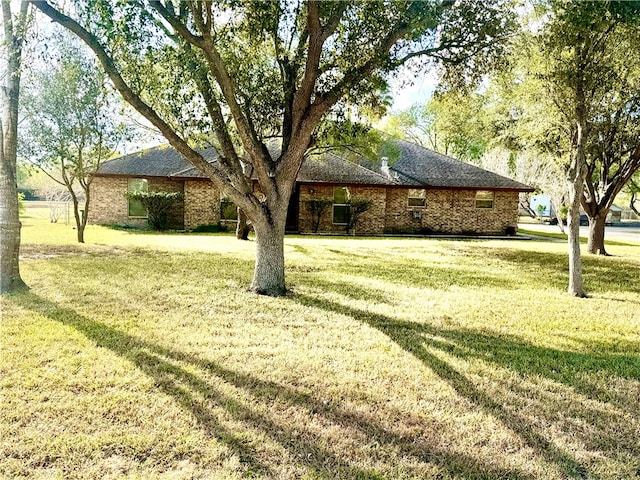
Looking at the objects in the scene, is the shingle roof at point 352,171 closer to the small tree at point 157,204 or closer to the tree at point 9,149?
the small tree at point 157,204

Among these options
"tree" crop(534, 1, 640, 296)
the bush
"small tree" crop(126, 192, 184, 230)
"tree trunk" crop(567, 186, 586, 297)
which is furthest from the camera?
the bush

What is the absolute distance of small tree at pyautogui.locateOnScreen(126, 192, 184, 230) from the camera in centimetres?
1961

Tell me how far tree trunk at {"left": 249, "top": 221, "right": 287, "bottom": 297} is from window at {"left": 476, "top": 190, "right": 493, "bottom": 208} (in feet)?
56.4

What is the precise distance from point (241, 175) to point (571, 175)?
20.1 ft

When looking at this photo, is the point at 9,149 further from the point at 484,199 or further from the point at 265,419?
the point at 484,199

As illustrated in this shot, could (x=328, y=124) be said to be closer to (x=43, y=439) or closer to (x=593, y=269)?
(x=593, y=269)

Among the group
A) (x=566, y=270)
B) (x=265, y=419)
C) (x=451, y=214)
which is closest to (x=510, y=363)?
(x=265, y=419)

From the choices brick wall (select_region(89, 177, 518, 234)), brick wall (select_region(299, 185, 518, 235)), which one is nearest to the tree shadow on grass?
brick wall (select_region(89, 177, 518, 234))

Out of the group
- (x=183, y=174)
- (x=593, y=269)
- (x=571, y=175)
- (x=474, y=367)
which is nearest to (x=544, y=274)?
(x=593, y=269)

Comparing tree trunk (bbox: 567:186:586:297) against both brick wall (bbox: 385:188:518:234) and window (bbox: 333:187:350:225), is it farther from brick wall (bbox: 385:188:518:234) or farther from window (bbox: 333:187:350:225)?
brick wall (bbox: 385:188:518:234)

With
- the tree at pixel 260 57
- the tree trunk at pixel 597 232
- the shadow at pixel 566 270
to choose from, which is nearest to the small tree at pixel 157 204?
the tree at pixel 260 57

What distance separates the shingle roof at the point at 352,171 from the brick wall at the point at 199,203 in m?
0.59

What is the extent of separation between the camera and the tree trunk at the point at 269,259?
7047mm

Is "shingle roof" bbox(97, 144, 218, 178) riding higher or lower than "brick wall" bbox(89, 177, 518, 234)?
higher
